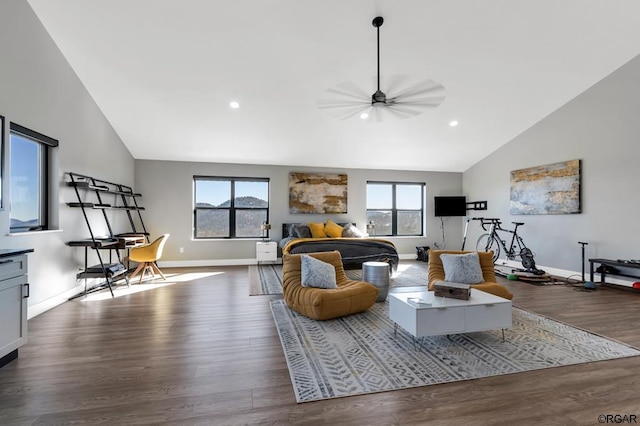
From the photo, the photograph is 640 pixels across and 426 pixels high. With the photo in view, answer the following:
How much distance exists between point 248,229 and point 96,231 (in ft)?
10.4

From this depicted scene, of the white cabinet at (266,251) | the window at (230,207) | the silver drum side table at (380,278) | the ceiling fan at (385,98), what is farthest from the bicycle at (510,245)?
the window at (230,207)

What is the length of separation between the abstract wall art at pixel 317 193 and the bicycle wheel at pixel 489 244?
3.49m

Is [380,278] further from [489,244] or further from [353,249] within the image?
[489,244]

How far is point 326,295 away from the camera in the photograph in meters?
3.39

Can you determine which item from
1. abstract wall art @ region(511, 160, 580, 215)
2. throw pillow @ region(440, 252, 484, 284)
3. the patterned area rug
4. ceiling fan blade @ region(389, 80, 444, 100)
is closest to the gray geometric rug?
throw pillow @ region(440, 252, 484, 284)

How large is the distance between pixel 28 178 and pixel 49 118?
83 cm

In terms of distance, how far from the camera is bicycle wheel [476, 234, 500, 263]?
23.8ft

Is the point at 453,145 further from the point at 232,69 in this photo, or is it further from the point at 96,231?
the point at 96,231

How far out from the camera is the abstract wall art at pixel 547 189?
19.0 feet

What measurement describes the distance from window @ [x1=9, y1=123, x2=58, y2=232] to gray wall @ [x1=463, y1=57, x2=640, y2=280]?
8458 mm

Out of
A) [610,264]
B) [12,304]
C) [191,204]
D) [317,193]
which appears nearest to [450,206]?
[317,193]

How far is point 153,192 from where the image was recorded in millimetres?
7117

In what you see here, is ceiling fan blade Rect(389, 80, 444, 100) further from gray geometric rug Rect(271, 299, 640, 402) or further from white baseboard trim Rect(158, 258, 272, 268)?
white baseboard trim Rect(158, 258, 272, 268)

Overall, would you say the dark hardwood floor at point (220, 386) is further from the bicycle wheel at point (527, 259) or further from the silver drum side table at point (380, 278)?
the bicycle wheel at point (527, 259)
